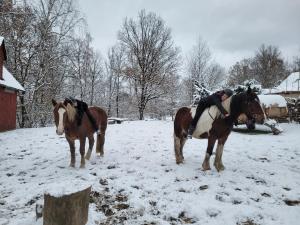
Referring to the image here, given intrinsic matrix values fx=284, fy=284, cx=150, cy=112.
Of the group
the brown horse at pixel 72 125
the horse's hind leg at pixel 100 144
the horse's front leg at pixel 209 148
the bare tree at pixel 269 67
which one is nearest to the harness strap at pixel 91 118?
the brown horse at pixel 72 125

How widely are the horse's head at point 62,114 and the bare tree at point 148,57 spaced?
23.8 meters

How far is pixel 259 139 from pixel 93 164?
7.16m

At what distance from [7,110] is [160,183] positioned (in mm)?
14094

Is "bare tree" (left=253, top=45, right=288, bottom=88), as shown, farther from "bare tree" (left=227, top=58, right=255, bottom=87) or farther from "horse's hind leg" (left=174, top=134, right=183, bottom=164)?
"horse's hind leg" (left=174, top=134, right=183, bottom=164)

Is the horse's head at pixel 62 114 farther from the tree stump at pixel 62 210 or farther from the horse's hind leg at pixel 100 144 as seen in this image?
the tree stump at pixel 62 210

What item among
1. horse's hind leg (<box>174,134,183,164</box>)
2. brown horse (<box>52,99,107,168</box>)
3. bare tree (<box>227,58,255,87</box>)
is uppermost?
bare tree (<box>227,58,255,87</box>)

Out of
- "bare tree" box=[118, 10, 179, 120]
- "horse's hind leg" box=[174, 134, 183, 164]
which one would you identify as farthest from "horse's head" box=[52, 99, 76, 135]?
"bare tree" box=[118, 10, 179, 120]

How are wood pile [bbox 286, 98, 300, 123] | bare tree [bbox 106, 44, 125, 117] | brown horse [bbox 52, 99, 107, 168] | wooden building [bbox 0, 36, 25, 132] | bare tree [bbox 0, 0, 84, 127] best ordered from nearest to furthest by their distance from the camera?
brown horse [bbox 52, 99, 107, 168] < wooden building [bbox 0, 36, 25, 132] < wood pile [bbox 286, 98, 300, 123] < bare tree [bbox 0, 0, 84, 127] < bare tree [bbox 106, 44, 125, 117]

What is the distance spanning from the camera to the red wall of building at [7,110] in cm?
1643

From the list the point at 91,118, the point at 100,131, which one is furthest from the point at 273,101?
the point at 91,118

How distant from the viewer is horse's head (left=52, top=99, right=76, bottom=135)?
664 centimetres

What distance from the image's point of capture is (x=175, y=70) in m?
32.1

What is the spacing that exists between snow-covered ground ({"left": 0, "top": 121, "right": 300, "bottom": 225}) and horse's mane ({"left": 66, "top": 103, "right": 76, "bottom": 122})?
131cm

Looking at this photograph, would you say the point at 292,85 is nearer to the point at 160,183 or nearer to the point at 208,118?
the point at 208,118
